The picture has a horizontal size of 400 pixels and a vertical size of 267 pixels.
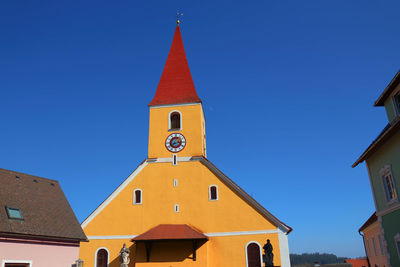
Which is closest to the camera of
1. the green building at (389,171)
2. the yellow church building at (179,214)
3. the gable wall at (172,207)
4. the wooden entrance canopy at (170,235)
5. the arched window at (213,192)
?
the green building at (389,171)


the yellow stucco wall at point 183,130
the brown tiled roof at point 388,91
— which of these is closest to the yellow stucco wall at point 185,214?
the yellow stucco wall at point 183,130

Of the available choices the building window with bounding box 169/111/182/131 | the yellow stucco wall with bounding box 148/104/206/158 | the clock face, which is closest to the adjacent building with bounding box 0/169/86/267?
the yellow stucco wall with bounding box 148/104/206/158

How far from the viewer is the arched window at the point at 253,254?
20.5 m

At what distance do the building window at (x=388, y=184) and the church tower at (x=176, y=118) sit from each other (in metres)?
11.5

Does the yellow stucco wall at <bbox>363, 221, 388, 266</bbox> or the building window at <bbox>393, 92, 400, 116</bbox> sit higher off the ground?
the building window at <bbox>393, 92, 400, 116</bbox>

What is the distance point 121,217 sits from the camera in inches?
894

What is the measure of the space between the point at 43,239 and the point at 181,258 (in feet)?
25.8

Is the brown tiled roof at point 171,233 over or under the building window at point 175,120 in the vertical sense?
under

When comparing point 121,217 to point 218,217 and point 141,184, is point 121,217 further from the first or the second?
point 218,217

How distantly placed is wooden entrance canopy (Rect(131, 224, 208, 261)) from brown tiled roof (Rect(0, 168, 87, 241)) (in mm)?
3627

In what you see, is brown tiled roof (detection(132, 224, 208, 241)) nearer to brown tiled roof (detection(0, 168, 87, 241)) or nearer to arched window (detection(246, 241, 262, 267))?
arched window (detection(246, 241, 262, 267))

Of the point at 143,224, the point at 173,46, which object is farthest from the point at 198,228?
the point at 173,46

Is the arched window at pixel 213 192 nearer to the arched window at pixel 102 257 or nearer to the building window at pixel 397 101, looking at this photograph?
the arched window at pixel 102 257

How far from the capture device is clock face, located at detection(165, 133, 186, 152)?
24.0 meters
